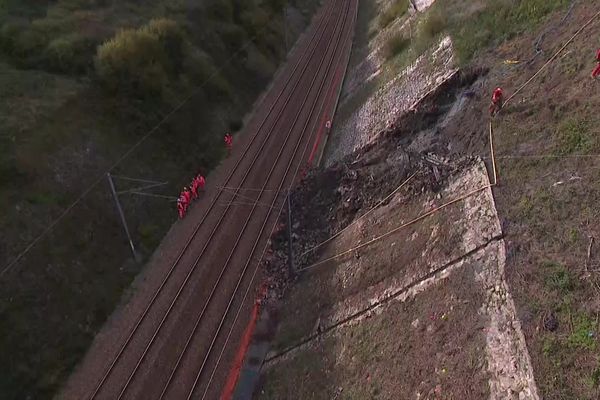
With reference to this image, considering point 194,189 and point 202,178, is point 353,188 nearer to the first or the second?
point 194,189

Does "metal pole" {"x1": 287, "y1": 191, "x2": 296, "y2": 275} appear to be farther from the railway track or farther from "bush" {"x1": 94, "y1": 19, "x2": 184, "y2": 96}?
"bush" {"x1": 94, "y1": 19, "x2": 184, "y2": 96}

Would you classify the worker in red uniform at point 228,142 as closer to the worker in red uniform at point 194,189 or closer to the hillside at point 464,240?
the worker in red uniform at point 194,189

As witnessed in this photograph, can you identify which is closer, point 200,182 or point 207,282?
point 207,282

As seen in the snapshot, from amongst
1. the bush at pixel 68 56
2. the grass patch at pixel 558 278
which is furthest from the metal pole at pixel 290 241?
the bush at pixel 68 56

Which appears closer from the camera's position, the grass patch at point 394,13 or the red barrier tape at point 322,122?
the red barrier tape at point 322,122

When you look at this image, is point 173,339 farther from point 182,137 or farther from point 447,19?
point 447,19

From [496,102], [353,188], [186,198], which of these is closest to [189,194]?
[186,198]

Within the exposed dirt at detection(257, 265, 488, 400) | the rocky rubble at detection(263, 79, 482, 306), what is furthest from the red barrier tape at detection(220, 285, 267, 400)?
the exposed dirt at detection(257, 265, 488, 400)
